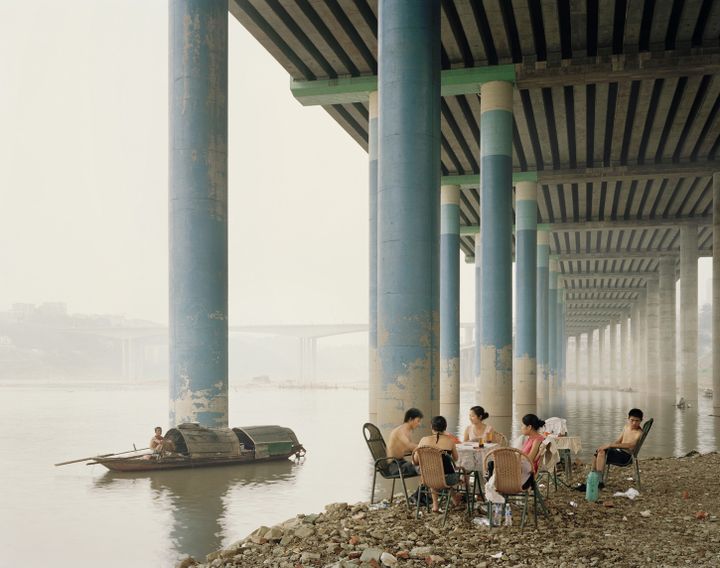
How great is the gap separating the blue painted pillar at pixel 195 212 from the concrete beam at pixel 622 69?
11.2 m

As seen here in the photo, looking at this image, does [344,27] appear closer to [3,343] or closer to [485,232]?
[485,232]

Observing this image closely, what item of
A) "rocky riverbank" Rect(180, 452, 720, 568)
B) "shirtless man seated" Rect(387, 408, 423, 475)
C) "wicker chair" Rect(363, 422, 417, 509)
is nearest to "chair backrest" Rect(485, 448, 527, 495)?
"rocky riverbank" Rect(180, 452, 720, 568)

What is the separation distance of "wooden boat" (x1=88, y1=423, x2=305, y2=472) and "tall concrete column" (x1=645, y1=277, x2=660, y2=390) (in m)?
45.5

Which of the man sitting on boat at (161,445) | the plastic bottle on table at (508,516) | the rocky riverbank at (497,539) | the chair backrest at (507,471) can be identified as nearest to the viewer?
the rocky riverbank at (497,539)

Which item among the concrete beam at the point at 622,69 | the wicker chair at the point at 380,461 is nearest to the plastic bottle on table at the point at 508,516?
the wicker chair at the point at 380,461

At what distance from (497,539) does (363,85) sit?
19.2 m

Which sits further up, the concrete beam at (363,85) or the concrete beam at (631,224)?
the concrete beam at (363,85)

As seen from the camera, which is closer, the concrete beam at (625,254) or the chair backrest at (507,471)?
the chair backrest at (507,471)

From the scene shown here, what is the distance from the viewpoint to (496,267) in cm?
2577

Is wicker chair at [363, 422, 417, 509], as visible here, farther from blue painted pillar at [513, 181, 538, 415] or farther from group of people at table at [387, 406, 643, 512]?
blue painted pillar at [513, 181, 538, 415]

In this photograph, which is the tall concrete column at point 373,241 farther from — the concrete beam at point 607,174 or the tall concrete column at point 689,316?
the tall concrete column at point 689,316

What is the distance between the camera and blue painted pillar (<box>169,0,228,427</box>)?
15.7 metres

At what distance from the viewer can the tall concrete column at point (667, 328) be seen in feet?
170

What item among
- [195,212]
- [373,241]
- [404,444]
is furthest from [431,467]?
[373,241]
